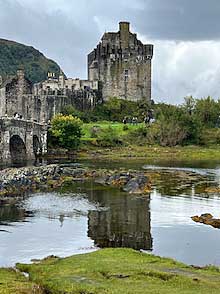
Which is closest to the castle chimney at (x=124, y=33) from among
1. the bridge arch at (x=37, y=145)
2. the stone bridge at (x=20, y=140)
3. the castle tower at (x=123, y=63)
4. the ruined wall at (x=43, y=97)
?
the castle tower at (x=123, y=63)

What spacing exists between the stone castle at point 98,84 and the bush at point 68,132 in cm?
1483

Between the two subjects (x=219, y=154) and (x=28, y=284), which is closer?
(x=28, y=284)

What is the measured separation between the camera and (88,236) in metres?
38.9

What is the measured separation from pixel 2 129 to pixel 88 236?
2306 inches

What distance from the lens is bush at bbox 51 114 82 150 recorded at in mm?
116938

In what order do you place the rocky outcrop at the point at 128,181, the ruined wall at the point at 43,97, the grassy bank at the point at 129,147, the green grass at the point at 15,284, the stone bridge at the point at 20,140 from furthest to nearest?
1. the ruined wall at the point at 43,97
2. the grassy bank at the point at 129,147
3. the stone bridge at the point at 20,140
4. the rocky outcrop at the point at 128,181
5. the green grass at the point at 15,284

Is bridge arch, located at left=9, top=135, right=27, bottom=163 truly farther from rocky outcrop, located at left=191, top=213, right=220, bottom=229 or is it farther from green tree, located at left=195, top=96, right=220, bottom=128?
rocky outcrop, located at left=191, top=213, right=220, bottom=229

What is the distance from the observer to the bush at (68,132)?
384ft

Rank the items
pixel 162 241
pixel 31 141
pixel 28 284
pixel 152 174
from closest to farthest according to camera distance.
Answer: pixel 28 284, pixel 162 241, pixel 152 174, pixel 31 141

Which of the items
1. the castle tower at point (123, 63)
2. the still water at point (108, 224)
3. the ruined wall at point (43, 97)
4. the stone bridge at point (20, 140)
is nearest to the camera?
the still water at point (108, 224)

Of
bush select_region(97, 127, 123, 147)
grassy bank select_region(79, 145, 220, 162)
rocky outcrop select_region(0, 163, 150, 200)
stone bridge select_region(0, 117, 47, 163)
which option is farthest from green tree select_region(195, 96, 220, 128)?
rocky outcrop select_region(0, 163, 150, 200)

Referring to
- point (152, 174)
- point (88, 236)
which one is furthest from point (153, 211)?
point (152, 174)

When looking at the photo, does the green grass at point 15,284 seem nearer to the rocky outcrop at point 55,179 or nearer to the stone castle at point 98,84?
the rocky outcrop at point 55,179

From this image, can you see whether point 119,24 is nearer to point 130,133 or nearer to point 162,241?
point 130,133
